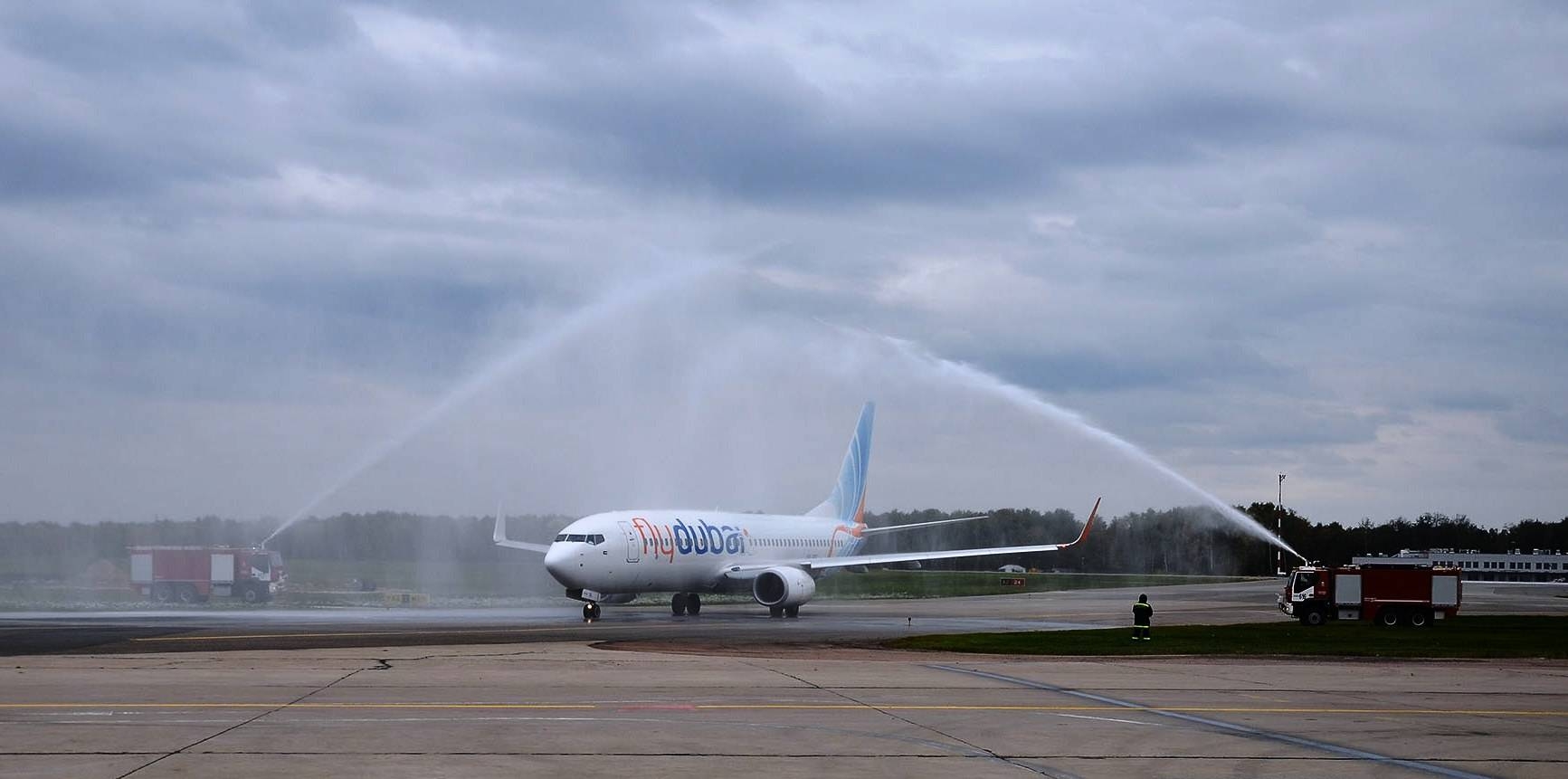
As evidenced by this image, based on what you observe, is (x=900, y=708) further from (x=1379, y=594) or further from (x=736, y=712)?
(x=1379, y=594)

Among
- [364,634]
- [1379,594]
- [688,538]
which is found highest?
[688,538]

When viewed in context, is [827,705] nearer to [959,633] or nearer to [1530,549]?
[959,633]

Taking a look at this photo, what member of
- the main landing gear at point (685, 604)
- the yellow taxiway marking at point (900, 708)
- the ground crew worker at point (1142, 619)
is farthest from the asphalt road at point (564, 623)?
the yellow taxiway marking at point (900, 708)

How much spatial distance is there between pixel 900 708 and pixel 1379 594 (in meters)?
42.1

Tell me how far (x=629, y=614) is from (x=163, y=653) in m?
29.6

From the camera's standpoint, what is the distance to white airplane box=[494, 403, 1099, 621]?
179 feet

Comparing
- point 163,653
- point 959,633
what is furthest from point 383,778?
point 959,633

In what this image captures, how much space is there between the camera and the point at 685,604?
204 feet

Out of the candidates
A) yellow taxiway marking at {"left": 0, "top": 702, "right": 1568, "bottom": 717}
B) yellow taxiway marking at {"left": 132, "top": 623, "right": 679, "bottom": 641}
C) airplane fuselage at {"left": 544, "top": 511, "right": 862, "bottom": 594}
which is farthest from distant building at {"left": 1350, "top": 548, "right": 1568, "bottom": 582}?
yellow taxiway marking at {"left": 0, "top": 702, "right": 1568, "bottom": 717}

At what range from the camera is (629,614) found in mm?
60688

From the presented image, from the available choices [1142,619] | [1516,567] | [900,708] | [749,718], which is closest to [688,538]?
[1142,619]

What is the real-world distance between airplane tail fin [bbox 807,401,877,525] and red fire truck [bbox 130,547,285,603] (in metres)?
30.4

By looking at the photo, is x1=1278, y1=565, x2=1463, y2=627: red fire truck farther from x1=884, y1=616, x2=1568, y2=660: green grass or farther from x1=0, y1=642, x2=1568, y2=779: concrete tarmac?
x1=0, y1=642, x2=1568, y2=779: concrete tarmac

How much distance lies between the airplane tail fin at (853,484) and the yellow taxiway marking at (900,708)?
5719 cm
